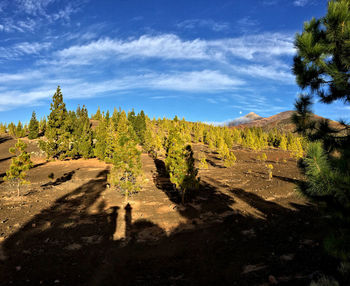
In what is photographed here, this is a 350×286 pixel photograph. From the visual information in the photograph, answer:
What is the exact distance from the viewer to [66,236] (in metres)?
12.2

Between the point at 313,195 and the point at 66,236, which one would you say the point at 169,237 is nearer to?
the point at 66,236

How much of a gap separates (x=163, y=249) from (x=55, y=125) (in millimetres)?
41169

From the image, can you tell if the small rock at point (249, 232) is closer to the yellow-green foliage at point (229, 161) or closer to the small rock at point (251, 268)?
the small rock at point (251, 268)

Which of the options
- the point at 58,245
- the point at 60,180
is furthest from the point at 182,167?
the point at 60,180

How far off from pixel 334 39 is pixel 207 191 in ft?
68.5

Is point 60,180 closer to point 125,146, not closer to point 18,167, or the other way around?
point 18,167

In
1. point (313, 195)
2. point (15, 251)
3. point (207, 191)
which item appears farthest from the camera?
point (207, 191)

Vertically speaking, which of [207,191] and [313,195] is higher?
[313,195]

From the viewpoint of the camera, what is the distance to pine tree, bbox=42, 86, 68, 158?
42562 millimetres

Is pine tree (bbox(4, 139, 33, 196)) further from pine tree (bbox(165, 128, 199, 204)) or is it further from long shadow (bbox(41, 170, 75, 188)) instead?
pine tree (bbox(165, 128, 199, 204))

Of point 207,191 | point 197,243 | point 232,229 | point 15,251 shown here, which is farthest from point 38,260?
point 207,191

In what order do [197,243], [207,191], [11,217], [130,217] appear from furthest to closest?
[207,191] → [130,217] → [11,217] → [197,243]

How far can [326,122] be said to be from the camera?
16.9 feet

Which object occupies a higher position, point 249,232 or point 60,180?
point 60,180
